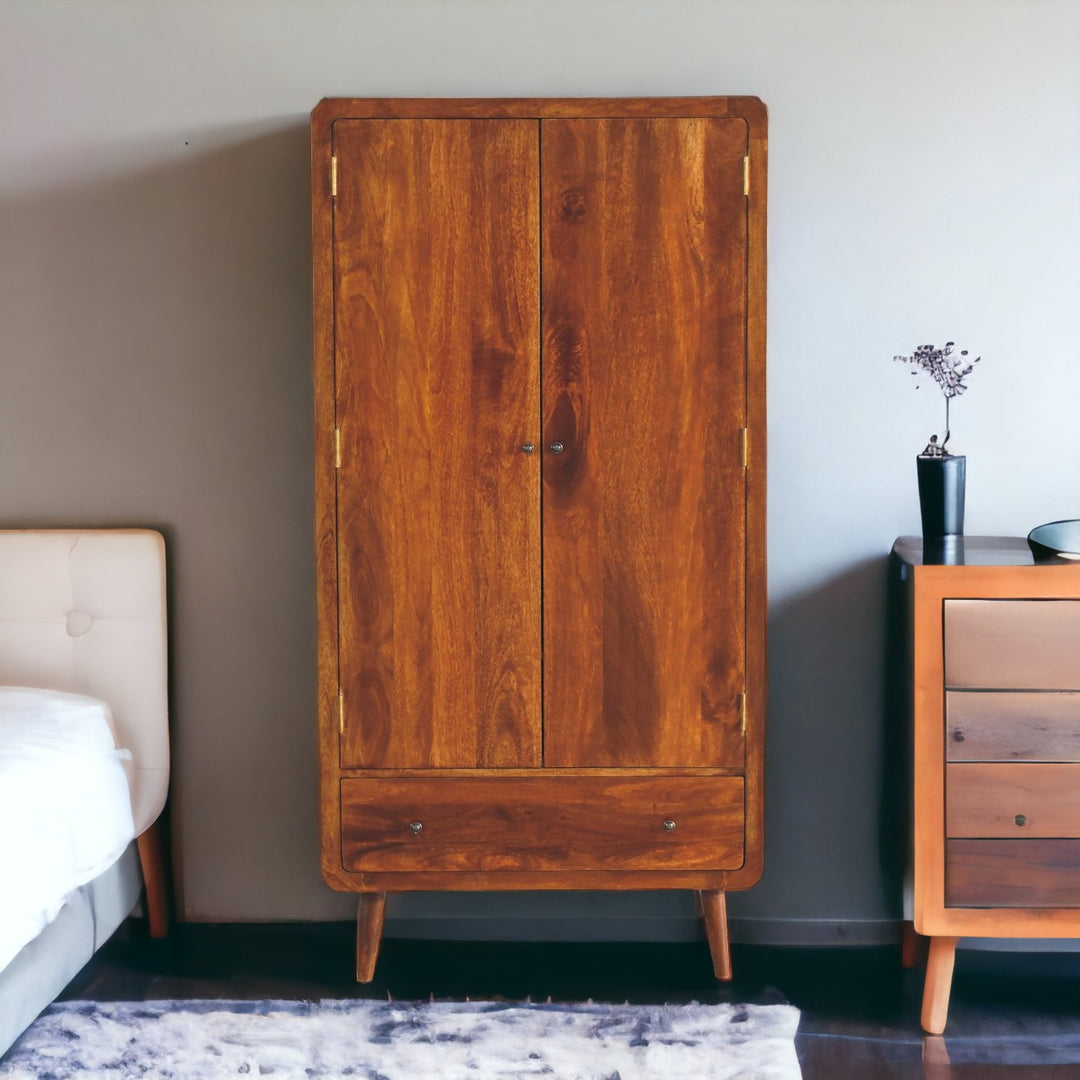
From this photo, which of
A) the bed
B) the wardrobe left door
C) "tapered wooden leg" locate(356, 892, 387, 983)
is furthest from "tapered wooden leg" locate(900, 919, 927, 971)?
the bed

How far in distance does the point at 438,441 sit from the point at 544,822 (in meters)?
0.74

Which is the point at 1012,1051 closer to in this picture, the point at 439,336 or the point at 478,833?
the point at 478,833

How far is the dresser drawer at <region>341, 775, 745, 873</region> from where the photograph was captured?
1.90m

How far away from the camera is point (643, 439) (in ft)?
6.12

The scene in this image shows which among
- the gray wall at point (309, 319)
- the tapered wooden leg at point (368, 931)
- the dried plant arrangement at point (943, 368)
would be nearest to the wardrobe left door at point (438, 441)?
the tapered wooden leg at point (368, 931)

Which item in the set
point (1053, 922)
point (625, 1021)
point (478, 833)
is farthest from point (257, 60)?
point (1053, 922)

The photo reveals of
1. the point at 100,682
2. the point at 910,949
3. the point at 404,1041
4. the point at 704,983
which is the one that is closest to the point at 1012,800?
the point at 910,949

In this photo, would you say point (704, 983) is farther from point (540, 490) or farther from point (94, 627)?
point (94, 627)

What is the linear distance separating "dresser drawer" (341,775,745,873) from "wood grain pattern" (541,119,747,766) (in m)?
0.06

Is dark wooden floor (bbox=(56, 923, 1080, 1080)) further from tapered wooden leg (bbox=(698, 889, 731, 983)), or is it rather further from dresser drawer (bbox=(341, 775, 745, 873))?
dresser drawer (bbox=(341, 775, 745, 873))

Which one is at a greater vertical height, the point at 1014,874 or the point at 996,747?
the point at 996,747

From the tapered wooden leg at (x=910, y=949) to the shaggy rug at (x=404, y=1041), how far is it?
1.13 ft

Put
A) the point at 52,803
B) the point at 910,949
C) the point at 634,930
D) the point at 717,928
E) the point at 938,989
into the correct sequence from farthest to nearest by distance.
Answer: the point at 634,930 < the point at 910,949 < the point at 717,928 < the point at 938,989 < the point at 52,803

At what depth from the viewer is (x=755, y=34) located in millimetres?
2172
